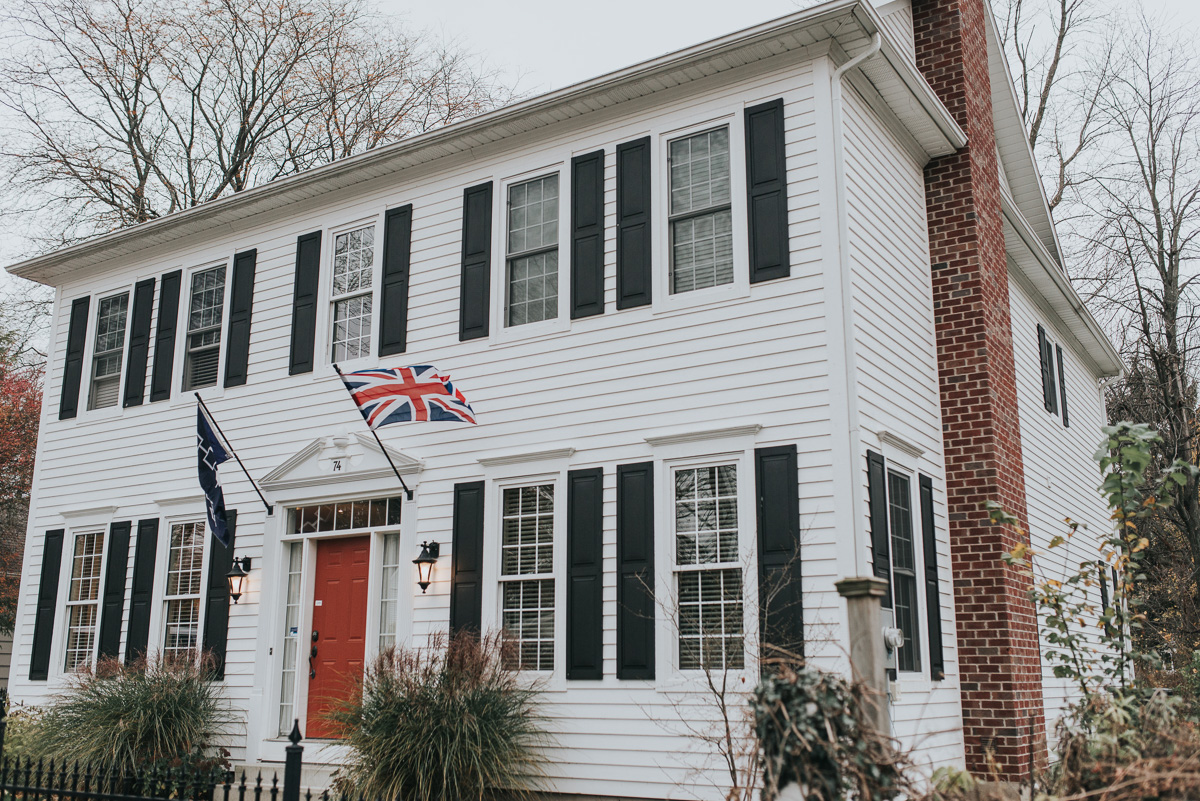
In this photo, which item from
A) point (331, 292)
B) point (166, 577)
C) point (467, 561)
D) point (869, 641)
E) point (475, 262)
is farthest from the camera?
point (166, 577)

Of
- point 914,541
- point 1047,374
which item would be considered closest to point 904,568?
point 914,541

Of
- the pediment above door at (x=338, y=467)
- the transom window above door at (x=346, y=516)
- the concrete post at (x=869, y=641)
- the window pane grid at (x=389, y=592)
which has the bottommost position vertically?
the concrete post at (x=869, y=641)

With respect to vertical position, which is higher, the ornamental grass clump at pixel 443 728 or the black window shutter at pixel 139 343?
the black window shutter at pixel 139 343

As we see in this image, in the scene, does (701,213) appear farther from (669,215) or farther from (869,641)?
(869,641)

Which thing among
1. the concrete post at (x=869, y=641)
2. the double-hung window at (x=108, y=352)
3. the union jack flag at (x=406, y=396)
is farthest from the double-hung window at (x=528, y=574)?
the double-hung window at (x=108, y=352)

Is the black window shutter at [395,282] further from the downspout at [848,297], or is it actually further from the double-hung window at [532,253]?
the downspout at [848,297]

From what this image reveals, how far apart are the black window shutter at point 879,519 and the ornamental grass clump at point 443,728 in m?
3.14

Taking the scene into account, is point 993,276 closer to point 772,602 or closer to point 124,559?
point 772,602

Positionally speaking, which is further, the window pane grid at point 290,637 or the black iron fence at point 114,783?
the window pane grid at point 290,637

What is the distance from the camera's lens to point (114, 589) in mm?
12406

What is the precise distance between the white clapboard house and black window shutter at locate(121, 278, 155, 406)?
0.16ft

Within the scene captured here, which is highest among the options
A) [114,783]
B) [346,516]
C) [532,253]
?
[532,253]

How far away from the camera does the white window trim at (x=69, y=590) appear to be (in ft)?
41.2

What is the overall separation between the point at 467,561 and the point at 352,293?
3.51 metres
